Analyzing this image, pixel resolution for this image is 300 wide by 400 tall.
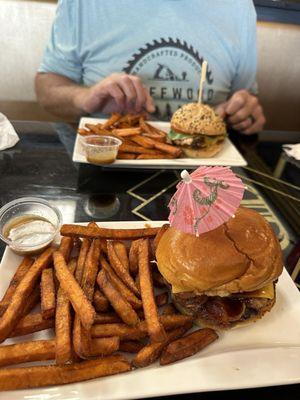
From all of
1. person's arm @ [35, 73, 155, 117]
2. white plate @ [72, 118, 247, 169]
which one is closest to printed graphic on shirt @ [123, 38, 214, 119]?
person's arm @ [35, 73, 155, 117]

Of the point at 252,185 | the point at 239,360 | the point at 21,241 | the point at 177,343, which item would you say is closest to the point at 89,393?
the point at 177,343

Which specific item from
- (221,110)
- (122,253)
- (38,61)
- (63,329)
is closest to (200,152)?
(221,110)

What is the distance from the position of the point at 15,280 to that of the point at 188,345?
0.71 metres

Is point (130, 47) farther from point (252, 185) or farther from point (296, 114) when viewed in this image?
point (296, 114)

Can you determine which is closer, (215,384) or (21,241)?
(215,384)

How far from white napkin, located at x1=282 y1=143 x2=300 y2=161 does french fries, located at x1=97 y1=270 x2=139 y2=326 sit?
1.89 metres

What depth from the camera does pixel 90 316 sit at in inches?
44.7

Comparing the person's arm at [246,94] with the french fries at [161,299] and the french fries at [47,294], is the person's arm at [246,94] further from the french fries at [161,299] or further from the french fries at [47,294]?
the french fries at [47,294]

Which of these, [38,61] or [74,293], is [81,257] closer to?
[74,293]

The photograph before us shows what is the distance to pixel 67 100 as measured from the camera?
2.85 meters

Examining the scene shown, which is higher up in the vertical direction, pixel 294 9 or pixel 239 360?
pixel 294 9

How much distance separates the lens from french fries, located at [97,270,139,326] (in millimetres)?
1214

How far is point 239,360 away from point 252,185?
126cm

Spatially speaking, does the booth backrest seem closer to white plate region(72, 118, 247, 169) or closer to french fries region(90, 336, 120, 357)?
white plate region(72, 118, 247, 169)
